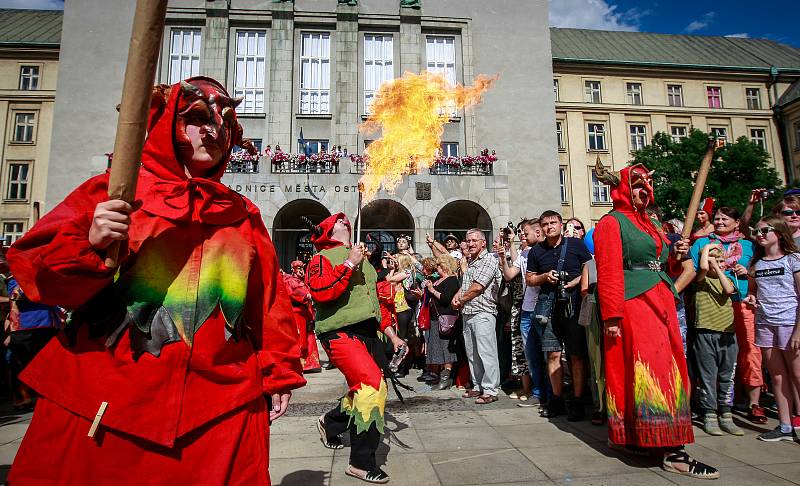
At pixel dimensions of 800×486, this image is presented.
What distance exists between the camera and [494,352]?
6453 millimetres

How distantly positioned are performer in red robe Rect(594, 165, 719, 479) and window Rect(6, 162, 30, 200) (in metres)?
38.9

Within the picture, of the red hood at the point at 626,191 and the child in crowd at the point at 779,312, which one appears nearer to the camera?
the red hood at the point at 626,191

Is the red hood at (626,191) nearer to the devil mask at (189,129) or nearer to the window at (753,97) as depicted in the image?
the devil mask at (189,129)

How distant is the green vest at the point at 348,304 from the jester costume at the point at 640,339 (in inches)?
81.4

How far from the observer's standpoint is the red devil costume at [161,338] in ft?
4.87

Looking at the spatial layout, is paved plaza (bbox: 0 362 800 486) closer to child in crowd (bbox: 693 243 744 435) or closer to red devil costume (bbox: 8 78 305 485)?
child in crowd (bbox: 693 243 744 435)

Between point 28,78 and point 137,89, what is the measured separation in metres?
42.4

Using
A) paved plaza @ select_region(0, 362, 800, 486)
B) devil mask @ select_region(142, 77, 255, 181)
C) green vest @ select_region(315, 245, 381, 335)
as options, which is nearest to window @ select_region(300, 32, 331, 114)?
paved plaza @ select_region(0, 362, 800, 486)

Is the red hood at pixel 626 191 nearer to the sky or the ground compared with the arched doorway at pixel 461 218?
nearer to the ground

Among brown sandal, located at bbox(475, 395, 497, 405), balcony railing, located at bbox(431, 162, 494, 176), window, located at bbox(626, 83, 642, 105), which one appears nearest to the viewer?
brown sandal, located at bbox(475, 395, 497, 405)

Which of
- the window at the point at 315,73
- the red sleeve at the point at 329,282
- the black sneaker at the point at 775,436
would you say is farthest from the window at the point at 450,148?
the red sleeve at the point at 329,282

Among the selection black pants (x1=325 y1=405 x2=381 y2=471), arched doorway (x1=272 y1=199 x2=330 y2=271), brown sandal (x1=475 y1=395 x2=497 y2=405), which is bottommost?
brown sandal (x1=475 y1=395 x2=497 y2=405)

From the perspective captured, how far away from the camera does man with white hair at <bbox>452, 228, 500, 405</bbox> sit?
6.40 meters

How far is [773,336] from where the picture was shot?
468 centimetres
